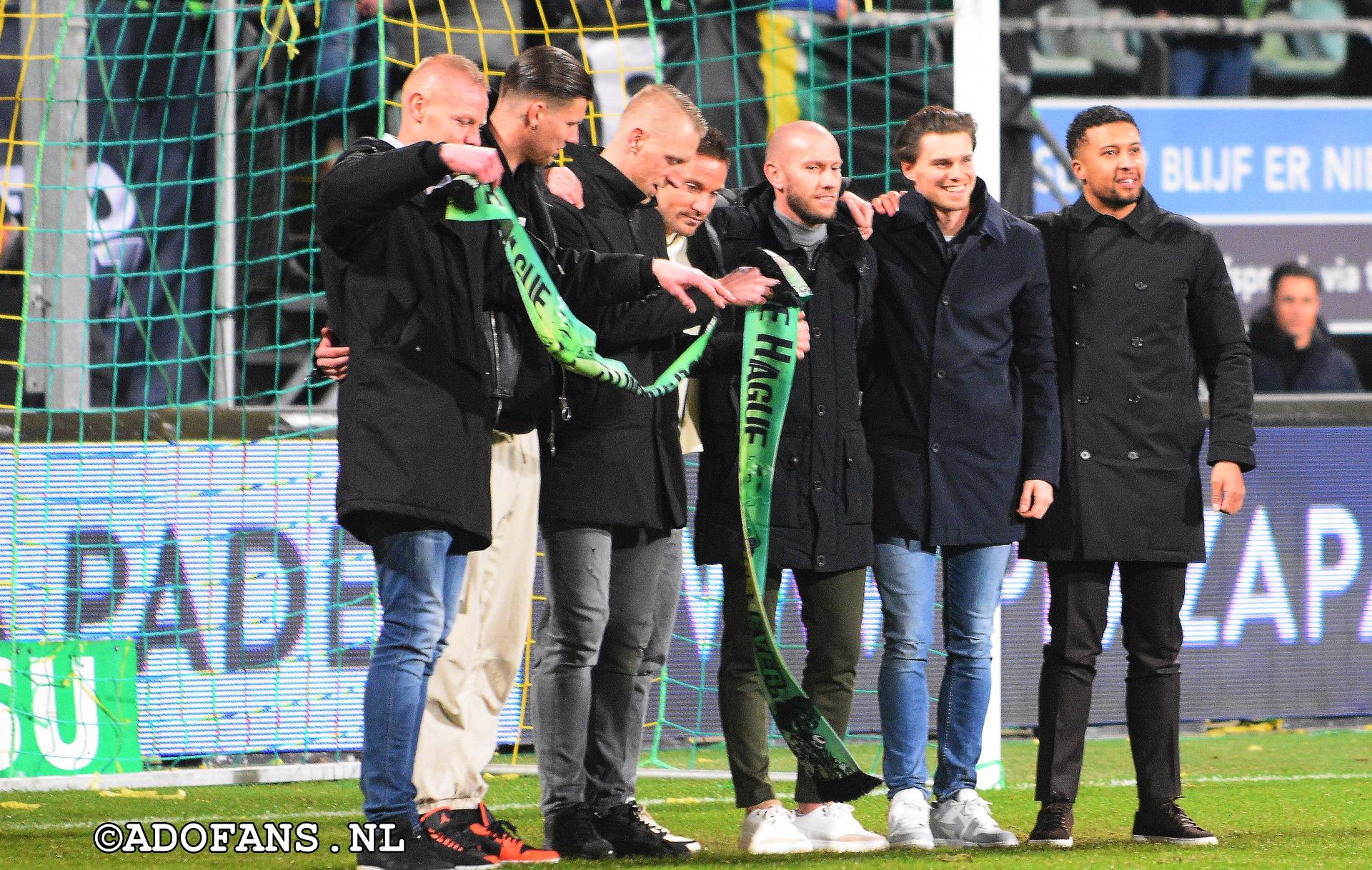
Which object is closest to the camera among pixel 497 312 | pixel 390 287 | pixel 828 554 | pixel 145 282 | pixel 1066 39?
pixel 390 287

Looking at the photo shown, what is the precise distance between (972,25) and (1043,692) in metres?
2.29

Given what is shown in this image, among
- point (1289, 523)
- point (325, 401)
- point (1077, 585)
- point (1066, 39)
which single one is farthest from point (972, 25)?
point (1066, 39)

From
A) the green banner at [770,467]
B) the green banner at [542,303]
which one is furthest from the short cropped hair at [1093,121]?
the green banner at [542,303]

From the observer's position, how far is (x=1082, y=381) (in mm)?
4750

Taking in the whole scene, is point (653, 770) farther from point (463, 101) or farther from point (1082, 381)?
point (463, 101)

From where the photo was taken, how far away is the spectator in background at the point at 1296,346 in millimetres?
9477

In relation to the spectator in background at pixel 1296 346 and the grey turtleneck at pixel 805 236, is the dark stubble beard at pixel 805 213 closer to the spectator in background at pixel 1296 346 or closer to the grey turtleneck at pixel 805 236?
the grey turtleneck at pixel 805 236

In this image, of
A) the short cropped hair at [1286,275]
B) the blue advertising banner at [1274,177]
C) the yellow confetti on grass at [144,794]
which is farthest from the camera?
the blue advertising banner at [1274,177]

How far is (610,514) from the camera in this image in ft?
14.2

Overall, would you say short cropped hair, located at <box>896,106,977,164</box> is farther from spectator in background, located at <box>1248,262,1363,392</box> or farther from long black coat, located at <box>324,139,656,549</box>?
spectator in background, located at <box>1248,262,1363,392</box>

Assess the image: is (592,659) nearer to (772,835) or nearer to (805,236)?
(772,835)

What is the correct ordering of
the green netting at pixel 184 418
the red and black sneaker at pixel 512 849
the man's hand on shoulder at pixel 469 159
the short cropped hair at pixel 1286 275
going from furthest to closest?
the short cropped hair at pixel 1286 275
the green netting at pixel 184 418
the red and black sneaker at pixel 512 849
the man's hand on shoulder at pixel 469 159

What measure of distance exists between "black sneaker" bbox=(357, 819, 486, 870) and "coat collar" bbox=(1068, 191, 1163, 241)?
225 cm

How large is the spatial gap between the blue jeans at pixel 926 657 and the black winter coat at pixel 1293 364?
520 centimetres
